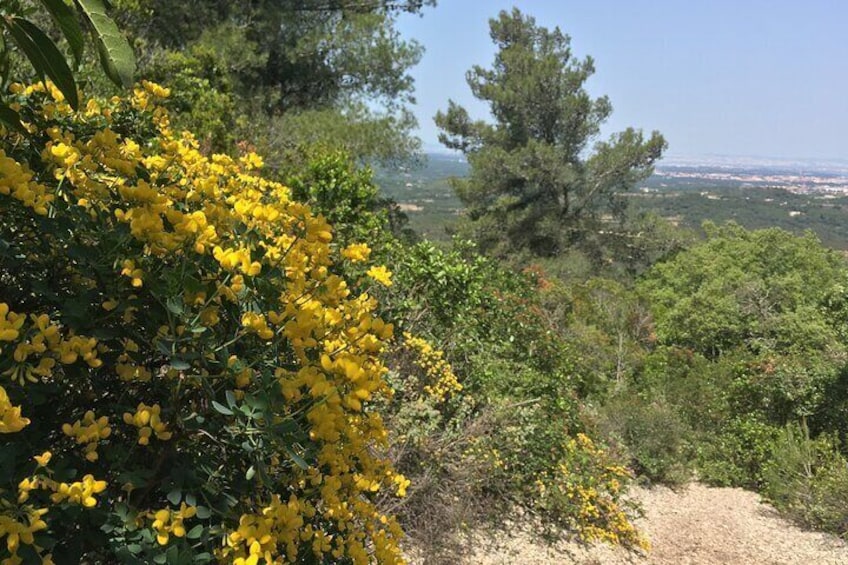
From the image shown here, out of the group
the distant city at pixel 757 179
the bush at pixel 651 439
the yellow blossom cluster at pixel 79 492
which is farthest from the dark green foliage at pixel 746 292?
the distant city at pixel 757 179

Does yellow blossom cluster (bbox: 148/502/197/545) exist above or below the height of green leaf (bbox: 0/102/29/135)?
below

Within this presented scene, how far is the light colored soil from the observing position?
4348 millimetres

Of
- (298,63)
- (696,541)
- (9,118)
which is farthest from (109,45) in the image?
(298,63)

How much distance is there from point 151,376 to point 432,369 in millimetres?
3258

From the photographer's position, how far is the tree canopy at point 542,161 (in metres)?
17.5

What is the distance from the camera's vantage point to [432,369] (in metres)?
4.16

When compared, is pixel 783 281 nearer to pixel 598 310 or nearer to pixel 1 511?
pixel 598 310

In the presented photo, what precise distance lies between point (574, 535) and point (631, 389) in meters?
6.10

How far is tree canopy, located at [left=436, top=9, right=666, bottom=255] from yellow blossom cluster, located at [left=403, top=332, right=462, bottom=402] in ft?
44.7

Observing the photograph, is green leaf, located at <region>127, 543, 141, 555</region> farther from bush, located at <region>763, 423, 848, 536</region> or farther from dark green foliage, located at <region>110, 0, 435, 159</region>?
bush, located at <region>763, 423, 848, 536</region>

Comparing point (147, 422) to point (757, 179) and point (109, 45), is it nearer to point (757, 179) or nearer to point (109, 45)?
point (109, 45)

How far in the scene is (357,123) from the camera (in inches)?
371

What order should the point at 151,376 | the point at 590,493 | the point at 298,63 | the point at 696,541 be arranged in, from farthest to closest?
the point at 298,63
the point at 696,541
the point at 590,493
the point at 151,376

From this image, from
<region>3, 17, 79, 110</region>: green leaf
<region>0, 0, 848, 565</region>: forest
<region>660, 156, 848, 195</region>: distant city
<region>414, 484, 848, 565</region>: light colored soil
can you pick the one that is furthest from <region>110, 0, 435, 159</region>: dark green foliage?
<region>660, 156, 848, 195</region>: distant city
